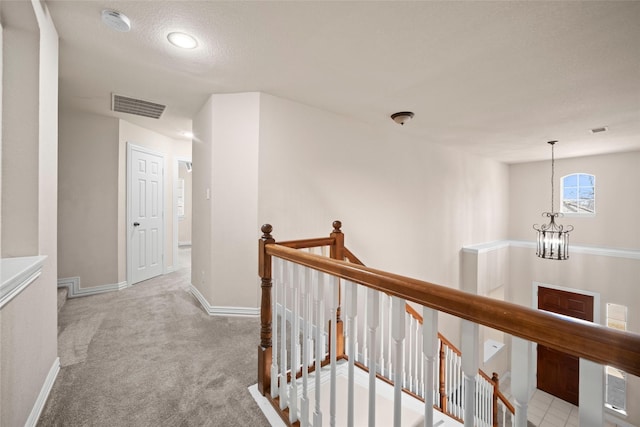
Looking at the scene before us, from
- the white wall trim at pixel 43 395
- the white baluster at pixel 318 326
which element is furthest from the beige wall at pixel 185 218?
the white baluster at pixel 318 326

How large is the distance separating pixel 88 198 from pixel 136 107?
4.40 feet

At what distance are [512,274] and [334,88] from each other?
652cm

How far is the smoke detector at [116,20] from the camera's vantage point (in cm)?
174

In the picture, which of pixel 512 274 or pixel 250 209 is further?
pixel 512 274

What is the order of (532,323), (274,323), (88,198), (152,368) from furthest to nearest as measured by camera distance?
(88,198), (152,368), (274,323), (532,323)

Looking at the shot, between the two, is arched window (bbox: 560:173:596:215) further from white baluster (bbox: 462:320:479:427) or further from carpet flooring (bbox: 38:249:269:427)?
white baluster (bbox: 462:320:479:427)

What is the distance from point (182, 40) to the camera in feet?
6.63

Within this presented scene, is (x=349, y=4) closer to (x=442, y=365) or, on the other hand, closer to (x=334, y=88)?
(x=334, y=88)

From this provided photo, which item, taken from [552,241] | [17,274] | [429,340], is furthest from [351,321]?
[552,241]

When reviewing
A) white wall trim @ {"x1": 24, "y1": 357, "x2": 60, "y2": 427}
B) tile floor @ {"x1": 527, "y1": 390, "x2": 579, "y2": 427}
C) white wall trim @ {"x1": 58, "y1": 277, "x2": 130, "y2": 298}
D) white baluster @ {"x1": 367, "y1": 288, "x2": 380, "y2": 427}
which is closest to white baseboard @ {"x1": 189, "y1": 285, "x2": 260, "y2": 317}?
white wall trim @ {"x1": 24, "y1": 357, "x2": 60, "y2": 427}

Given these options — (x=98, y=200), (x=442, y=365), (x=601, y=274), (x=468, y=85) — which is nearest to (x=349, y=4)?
(x=468, y=85)

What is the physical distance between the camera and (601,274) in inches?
217

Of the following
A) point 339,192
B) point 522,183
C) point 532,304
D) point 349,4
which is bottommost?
point 532,304

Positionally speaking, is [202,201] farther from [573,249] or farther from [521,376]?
[573,249]
